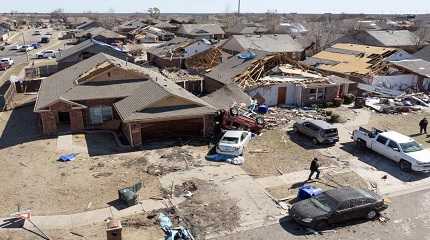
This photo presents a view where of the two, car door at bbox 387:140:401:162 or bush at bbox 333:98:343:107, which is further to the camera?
bush at bbox 333:98:343:107

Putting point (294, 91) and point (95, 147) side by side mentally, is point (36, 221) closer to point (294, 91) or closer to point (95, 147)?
point (95, 147)

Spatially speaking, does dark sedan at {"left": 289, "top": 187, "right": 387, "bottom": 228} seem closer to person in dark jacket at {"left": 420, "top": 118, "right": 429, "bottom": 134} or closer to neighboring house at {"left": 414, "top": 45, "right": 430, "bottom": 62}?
person in dark jacket at {"left": 420, "top": 118, "right": 429, "bottom": 134}

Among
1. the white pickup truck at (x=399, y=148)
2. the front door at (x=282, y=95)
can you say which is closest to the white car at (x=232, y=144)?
the white pickup truck at (x=399, y=148)

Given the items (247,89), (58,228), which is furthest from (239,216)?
(247,89)

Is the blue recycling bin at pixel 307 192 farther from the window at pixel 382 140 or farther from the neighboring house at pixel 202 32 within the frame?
the neighboring house at pixel 202 32

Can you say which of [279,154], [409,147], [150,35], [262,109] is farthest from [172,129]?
[150,35]

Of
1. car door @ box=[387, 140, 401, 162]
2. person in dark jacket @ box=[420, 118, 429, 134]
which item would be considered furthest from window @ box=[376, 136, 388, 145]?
person in dark jacket @ box=[420, 118, 429, 134]
